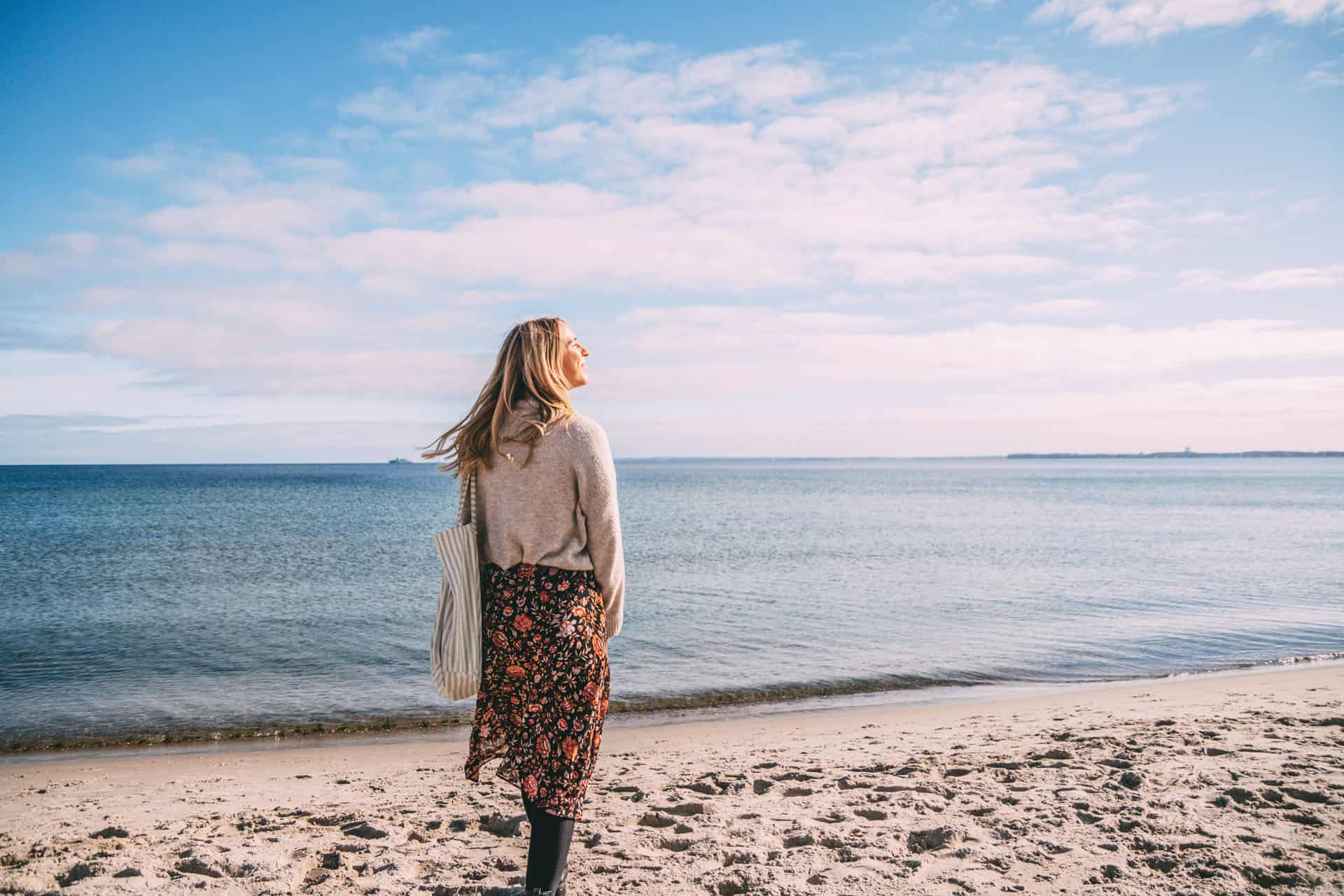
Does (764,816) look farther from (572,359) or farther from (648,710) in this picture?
(648,710)

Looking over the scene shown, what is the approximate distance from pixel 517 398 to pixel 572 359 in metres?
0.25

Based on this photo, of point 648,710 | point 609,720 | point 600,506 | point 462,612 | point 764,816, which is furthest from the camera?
point 648,710

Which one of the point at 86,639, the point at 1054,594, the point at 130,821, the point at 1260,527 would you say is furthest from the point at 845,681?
the point at 1260,527

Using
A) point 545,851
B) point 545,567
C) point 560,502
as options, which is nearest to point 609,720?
point 545,851

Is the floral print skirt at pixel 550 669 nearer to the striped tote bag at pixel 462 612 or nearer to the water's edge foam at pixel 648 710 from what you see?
the striped tote bag at pixel 462 612

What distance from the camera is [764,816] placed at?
443cm

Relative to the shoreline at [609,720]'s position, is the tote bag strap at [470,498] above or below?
above

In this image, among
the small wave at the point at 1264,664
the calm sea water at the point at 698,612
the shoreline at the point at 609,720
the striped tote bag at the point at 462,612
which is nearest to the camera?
the striped tote bag at the point at 462,612

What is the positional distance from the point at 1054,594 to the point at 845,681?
25.9 ft

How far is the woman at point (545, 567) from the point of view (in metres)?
2.81

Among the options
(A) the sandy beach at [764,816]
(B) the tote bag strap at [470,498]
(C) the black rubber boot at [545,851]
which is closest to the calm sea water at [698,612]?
(A) the sandy beach at [764,816]

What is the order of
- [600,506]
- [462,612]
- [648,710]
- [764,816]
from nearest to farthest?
[600,506]
[462,612]
[764,816]
[648,710]

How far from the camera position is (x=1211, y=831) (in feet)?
12.8

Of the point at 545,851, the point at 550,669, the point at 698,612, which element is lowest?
the point at 698,612
